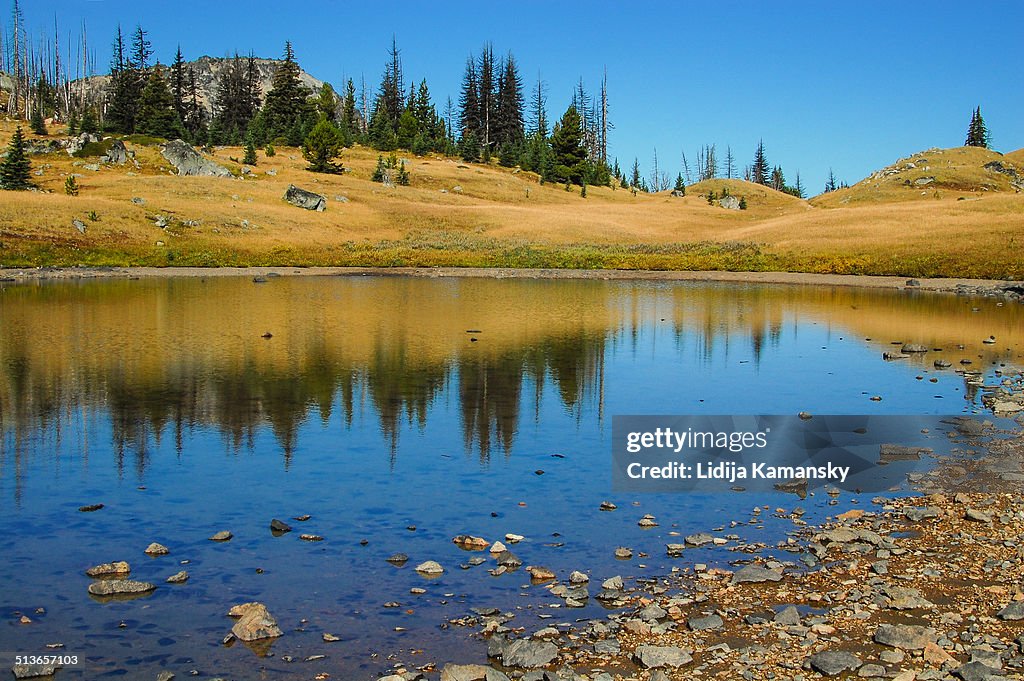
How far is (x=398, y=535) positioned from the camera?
40.4 feet

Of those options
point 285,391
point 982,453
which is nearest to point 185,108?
point 285,391

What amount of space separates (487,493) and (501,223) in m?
86.1

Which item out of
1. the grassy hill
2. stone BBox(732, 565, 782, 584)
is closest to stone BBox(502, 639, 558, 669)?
stone BBox(732, 565, 782, 584)

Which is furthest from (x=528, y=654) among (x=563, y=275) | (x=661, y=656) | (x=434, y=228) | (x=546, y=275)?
(x=434, y=228)

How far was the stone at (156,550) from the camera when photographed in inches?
451

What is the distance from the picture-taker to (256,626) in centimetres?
920

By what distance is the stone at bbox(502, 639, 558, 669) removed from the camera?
28.0 feet

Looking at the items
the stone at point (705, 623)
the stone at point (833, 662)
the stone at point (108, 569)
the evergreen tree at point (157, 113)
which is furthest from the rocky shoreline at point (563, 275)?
the evergreen tree at point (157, 113)

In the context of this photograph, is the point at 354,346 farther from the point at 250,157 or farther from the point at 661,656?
the point at 250,157

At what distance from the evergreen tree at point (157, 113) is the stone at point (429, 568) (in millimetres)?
127226

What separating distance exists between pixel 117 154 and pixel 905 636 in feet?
378

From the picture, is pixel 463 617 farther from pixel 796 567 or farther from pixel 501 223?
pixel 501 223

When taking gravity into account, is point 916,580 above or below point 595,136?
below

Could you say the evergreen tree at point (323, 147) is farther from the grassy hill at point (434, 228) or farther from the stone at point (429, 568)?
the stone at point (429, 568)
